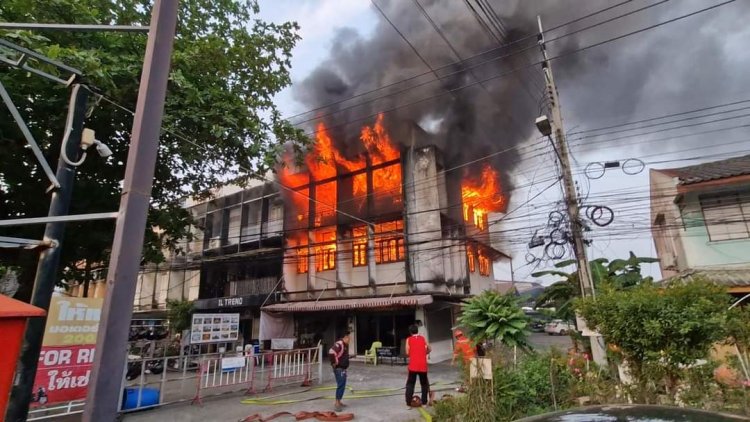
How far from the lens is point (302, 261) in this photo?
21828 millimetres

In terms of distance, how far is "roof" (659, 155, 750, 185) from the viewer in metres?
11.8

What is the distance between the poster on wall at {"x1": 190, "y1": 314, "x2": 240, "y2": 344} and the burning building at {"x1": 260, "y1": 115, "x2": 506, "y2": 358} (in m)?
6.35

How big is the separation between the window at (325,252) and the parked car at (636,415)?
18508mm

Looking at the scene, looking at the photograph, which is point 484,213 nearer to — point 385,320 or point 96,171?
point 385,320

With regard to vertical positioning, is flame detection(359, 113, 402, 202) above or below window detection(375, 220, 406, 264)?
above

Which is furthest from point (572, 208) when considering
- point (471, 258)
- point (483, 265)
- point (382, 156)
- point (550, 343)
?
point (550, 343)

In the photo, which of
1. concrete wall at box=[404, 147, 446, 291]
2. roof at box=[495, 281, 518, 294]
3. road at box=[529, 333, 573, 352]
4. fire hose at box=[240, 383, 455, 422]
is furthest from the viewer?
concrete wall at box=[404, 147, 446, 291]

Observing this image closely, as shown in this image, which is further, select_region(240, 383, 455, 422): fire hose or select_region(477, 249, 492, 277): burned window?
select_region(477, 249, 492, 277): burned window

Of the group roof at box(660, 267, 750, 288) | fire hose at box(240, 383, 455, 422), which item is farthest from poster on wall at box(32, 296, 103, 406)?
roof at box(660, 267, 750, 288)

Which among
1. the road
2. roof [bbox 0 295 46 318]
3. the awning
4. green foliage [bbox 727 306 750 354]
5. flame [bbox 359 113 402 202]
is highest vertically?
flame [bbox 359 113 402 202]

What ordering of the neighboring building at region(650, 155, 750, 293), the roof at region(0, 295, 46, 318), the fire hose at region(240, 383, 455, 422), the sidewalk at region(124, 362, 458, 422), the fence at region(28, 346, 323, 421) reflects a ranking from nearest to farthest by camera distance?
1. the roof at region(0, 295, 46, 318)
2. the fire hose at region(240, 383, 455, 422)
3. the sidewalk at region(124, 362, 458, 422)
4. the fence at region(28, 346, 323, 421)
5. the neighboring building at region(650, 155, 750, 293)

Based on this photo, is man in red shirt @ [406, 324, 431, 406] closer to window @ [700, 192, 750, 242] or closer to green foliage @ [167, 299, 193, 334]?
window @ [700, 192, 750, 242]

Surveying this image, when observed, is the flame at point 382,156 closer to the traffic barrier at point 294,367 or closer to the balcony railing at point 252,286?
the balcony railing at point 252,286

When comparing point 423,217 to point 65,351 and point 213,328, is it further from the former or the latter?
point 65,351
